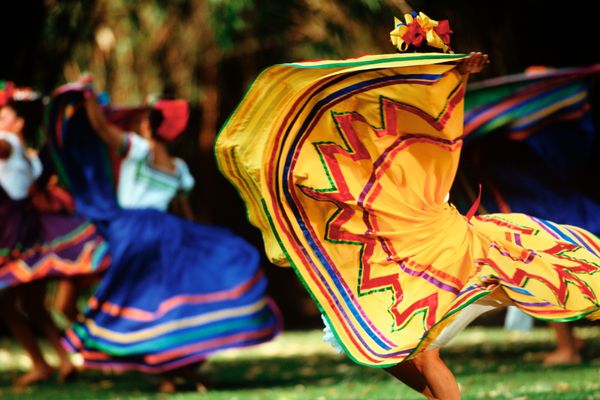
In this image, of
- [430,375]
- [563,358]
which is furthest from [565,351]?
[430,375]

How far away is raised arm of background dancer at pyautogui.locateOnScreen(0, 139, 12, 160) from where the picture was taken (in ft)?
24.4

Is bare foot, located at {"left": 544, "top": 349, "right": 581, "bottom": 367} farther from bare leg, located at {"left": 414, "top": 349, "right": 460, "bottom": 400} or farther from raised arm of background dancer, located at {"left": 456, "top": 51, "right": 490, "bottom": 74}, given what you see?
raised arm of background dancer, located at {"left": 456, "top": 51, "right": 490, "bottom": 74}

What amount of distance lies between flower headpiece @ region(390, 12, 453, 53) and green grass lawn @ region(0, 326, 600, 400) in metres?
2.10

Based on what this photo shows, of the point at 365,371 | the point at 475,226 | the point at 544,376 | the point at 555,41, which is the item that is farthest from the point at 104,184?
the point at 555,41

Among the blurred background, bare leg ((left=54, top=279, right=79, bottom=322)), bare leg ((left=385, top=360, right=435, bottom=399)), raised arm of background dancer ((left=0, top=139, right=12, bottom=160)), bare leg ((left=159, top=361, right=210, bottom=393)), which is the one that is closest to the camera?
bare leg ((left=385, top=360, right=435, bottom=399))

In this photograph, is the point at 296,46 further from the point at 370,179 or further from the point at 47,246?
the point at 370,179

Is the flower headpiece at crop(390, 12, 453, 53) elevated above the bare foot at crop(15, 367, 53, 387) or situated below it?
above

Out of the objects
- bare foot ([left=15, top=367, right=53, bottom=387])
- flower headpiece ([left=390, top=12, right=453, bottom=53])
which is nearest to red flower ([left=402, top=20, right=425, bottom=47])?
flower headpiece ([left=390, top=12, right=453, bottom=53])

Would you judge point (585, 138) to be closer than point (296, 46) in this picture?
Yes

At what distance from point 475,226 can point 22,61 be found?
24.5 ft

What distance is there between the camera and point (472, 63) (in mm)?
4055

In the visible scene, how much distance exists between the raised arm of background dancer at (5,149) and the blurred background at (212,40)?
3.05 meters

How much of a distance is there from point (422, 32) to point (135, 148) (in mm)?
3269

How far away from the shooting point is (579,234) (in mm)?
4312
